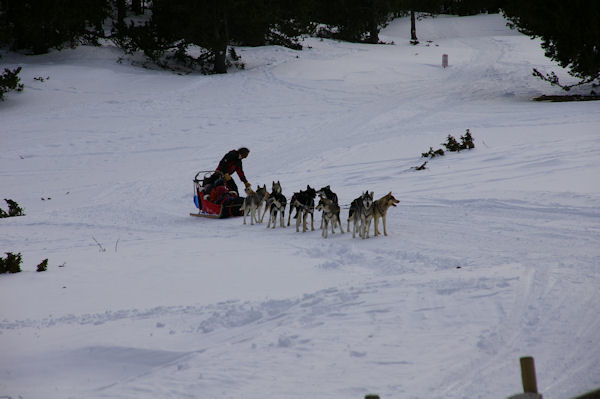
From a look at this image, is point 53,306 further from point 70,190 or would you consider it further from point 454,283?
point 70,190

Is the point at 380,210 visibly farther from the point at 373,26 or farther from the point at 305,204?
the point at 373,26

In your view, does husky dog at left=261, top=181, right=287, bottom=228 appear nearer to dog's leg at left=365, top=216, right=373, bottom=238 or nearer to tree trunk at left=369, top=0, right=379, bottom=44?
dog's leg at left=365, top=216, right=373, bottom=238

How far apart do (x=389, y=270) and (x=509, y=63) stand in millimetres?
26161

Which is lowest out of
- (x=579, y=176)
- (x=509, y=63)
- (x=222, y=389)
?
(x=222, y=389)

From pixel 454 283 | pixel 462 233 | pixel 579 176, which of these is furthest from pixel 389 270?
pixel 579 176

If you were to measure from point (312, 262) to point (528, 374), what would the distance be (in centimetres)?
509

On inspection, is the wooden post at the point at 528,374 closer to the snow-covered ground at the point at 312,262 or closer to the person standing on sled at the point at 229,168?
the snow-covered ground at the point at 312,262

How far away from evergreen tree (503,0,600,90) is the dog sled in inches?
453

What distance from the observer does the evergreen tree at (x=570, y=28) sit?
1764cm

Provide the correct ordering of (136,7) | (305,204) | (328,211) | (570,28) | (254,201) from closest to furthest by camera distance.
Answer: (328,211)
(305,204)
(254,201)
(570,28)
(136,7)

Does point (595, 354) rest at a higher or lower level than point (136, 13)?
lower

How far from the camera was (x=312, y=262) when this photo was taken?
8.03 metres

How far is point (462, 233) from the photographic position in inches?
347

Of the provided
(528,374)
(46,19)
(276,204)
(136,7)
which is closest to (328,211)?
(276,204)
